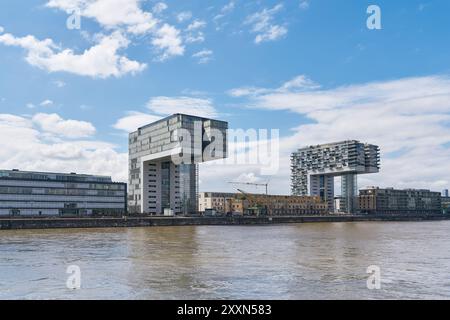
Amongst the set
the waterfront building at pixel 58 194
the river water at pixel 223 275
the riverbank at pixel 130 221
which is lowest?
the riverbank at pixel 130 221

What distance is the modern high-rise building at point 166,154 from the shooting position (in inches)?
5659

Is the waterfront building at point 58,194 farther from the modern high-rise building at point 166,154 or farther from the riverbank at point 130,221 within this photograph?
the riverbank at point 130,221

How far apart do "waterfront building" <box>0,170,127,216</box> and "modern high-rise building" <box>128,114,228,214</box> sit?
11.3 m

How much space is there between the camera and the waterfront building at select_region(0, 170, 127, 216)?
127 metres

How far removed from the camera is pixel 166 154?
14662cm

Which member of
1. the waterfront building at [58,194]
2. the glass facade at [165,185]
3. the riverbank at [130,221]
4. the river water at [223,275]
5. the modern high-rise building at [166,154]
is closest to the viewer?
the river water at [223,275]

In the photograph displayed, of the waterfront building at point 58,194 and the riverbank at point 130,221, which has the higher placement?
the waterfront building at point 58,194

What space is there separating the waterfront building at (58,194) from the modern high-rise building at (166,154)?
37.0 ft

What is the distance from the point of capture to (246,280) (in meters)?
25.9

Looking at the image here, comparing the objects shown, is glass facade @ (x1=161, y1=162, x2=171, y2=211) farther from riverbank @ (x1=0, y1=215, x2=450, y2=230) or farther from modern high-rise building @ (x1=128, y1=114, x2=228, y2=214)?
riverbank @ (x1=0, y1=215, x2=450, y2=230)

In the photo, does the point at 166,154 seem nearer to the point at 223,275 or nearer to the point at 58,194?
the point at 58,194

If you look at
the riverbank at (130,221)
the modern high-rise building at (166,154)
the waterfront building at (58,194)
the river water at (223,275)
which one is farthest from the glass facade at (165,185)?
the river water at (223,275)
